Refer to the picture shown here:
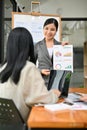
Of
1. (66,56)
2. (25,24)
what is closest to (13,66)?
(66,56)

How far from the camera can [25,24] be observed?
3.29m

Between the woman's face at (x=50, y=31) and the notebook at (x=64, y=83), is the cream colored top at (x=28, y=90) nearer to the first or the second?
the notebook at (x=64, y=83)

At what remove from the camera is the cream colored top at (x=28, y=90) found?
1.65m

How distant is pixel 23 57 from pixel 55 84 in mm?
595

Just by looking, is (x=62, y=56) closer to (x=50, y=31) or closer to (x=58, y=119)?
(x=50, y=31)

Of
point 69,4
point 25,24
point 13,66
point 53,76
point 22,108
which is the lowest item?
point 22,108

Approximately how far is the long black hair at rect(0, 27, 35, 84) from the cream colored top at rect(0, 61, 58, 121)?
0.05 meters

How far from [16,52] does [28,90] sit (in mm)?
303

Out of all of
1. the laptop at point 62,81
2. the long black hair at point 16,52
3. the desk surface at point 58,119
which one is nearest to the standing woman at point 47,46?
the laptop at point 62,81

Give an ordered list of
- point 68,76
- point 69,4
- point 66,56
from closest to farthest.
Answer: point 68,76 → point 66,56 → point 69,4

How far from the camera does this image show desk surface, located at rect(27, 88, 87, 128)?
1197 mm

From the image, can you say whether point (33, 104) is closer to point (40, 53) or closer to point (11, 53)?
point (11, 53)

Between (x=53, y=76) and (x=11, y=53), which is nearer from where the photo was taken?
(x=11, y=53)

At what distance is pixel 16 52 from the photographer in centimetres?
175
